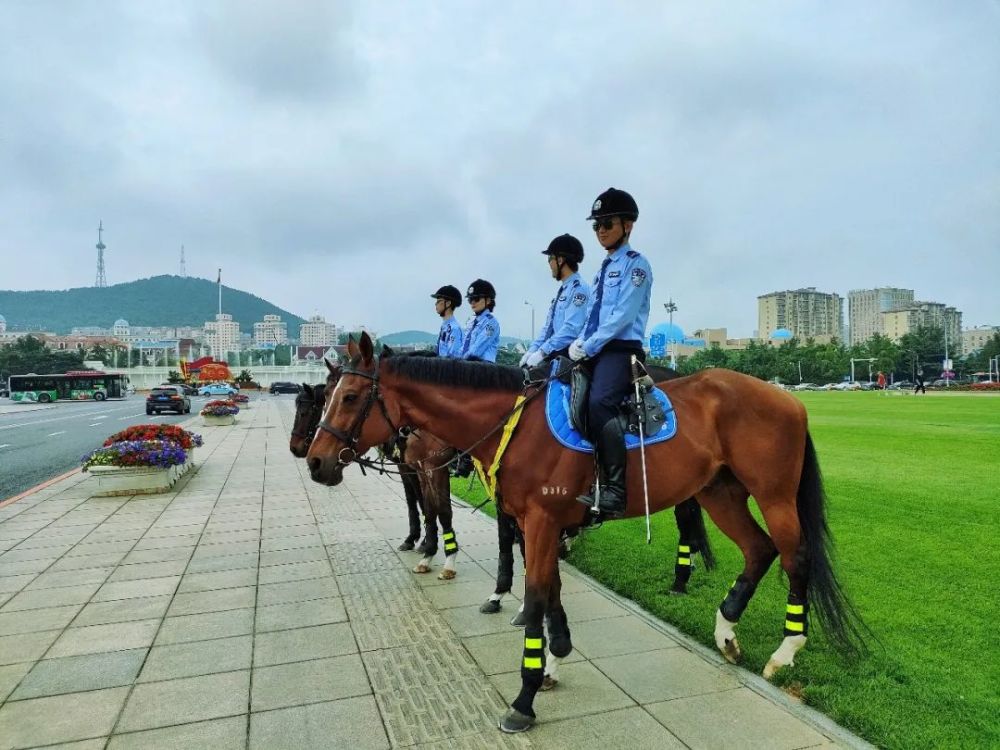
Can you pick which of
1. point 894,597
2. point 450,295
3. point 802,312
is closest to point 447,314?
point 450,295

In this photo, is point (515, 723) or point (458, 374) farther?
point (458, 374)

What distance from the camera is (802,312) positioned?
16888cm

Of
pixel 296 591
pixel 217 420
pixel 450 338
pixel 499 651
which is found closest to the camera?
pixel 499 651

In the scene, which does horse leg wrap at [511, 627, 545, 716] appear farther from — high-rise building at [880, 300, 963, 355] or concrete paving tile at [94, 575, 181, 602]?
high-rise building at [880, 300, 963, 355]

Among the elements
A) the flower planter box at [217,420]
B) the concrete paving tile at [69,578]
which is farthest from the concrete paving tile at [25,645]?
the flower planter box at [217,420]

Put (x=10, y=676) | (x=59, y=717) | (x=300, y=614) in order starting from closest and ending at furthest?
(x=59, y=717), (x=10, y=676), (x=300, y=614)

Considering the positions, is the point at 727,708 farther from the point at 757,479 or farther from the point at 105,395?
the point at 105,395

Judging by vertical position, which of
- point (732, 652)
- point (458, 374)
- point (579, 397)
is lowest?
point (732, 652)

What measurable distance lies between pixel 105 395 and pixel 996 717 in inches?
2656

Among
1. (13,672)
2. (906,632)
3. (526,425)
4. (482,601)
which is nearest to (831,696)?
(906,632)

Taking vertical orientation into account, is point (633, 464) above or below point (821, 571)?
above

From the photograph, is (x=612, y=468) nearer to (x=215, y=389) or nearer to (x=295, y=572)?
(x=295, y=572)

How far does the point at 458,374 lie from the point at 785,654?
3.03 m

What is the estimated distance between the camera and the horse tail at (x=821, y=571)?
448 centimetres
